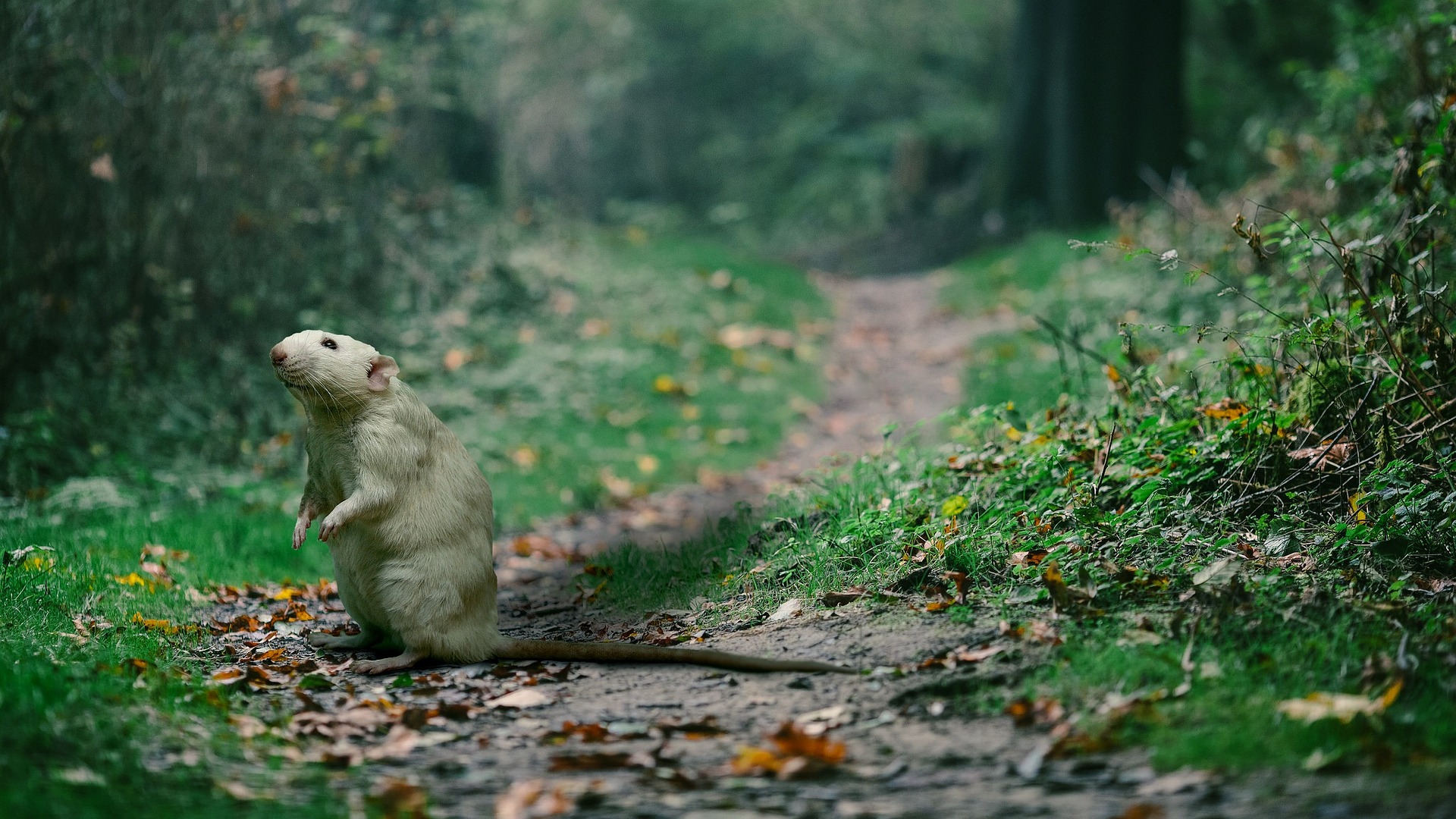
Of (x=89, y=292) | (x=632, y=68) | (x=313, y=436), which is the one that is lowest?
(x=313, y=436)

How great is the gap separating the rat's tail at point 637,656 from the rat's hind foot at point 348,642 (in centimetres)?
59

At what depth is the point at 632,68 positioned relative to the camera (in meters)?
24.4

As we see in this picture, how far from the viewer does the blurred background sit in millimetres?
8305

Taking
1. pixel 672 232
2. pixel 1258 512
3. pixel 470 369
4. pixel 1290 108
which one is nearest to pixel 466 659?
pixel 1258 512

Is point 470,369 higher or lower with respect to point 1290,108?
lower

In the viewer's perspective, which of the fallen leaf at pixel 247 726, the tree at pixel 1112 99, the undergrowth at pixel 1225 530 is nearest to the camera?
the undergrowth at pixel 1225 530

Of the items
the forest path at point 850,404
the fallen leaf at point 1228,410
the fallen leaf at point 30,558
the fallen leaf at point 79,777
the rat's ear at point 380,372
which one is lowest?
the forest path at point 850,404

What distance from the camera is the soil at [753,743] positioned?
2961mm

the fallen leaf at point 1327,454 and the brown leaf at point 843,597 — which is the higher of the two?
the fallen leaf at point 1327,454

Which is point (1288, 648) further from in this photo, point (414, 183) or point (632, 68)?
point (632, 68)

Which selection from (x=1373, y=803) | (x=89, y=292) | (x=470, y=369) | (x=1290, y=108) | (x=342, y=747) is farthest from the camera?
(x=1290, y=108)

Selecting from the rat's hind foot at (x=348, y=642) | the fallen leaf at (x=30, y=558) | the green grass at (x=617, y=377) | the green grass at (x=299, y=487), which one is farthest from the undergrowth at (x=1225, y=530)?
the green grass at (x=617, y=377)

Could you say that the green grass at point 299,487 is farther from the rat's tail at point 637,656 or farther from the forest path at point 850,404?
the rat's tail at point 637,656

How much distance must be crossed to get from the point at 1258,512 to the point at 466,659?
328cm
